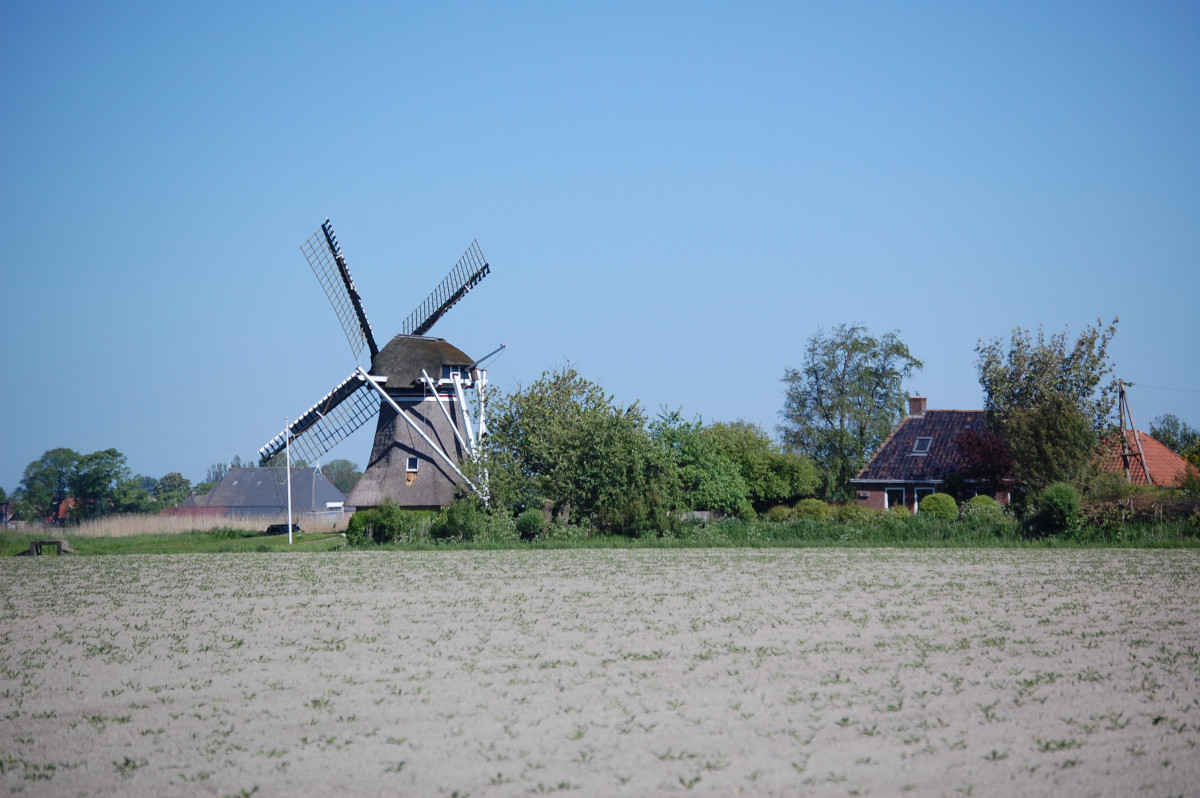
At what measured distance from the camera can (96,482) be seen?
296 feet

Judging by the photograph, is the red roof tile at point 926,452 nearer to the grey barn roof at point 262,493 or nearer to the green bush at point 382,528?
the green bush at point 382,528

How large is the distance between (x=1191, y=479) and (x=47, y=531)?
40.9 m

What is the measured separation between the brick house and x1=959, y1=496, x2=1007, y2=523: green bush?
11.8 m

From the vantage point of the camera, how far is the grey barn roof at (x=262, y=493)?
8436 cm

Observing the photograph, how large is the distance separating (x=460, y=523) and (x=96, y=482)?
230 ft

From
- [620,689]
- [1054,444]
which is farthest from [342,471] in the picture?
[620,689]

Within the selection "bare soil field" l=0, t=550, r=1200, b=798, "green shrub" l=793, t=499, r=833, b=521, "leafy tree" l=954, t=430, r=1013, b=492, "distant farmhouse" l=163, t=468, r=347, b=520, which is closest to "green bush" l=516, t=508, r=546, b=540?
"green shrub" l=793, t=499, r=833, b=521

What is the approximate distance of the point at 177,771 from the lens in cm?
794

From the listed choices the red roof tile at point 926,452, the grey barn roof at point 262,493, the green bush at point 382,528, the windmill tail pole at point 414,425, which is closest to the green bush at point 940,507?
the red roof tile at point 926,452

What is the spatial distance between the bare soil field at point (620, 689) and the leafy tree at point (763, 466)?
115 feet

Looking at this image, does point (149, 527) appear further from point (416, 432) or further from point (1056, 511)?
point (1056, 511)

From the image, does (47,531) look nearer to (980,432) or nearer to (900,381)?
(980,432)

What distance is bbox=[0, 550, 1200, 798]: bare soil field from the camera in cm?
762

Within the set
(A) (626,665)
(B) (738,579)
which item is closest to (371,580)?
(B) (738,579)
